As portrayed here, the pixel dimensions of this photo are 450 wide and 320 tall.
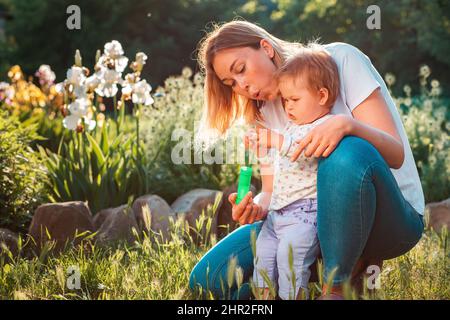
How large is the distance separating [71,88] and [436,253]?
2.62 meters

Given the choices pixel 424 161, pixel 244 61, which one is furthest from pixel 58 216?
pixel 424 161

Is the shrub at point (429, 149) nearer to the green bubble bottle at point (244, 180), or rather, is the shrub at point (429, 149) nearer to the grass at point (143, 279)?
the grass at point (143, 279)

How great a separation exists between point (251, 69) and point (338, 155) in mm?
739

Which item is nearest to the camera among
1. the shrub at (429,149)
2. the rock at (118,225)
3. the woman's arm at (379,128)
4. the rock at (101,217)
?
the woman's arm at (379,128)

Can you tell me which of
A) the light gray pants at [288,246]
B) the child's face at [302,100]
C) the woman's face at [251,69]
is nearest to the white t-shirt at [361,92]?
the child's face at [302,100]

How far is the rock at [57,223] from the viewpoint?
370 centimetres

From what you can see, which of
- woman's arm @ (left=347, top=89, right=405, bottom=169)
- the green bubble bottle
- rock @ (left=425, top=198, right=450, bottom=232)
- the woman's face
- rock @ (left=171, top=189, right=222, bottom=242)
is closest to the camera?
woman's arm @ (left=347, top=89, right=405, bottom=169)

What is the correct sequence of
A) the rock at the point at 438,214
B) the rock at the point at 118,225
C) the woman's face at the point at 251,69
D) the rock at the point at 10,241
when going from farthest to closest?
the rock at the point at 438,214 < the rock at the point at 118,225 < the rock at the point at 10,241 < the woman's face at the point at 251,69

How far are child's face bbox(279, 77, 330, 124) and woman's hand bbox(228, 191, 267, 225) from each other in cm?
38

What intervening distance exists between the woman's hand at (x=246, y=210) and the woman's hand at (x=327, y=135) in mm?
393

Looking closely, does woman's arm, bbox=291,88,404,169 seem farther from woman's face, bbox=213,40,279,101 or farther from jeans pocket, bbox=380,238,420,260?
woman's face, bbox=213,40,279,101

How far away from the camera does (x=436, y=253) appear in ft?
10.6

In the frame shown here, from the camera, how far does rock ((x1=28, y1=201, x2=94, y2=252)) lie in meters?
3.70

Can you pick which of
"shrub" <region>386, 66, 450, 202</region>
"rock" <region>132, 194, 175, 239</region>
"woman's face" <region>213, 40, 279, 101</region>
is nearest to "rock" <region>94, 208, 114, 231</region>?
"rock" <region>132, 194, 175, 239</region>
